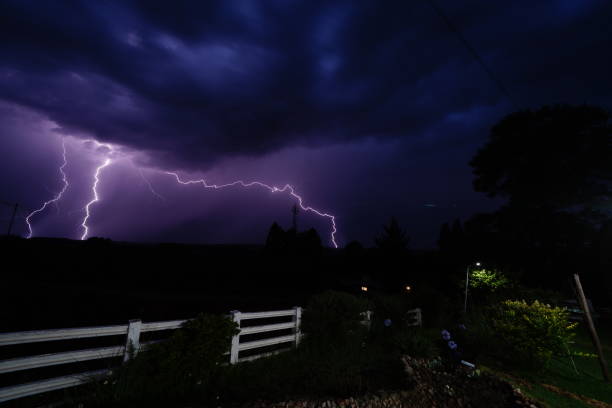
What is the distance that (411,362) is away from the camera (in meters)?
5.21

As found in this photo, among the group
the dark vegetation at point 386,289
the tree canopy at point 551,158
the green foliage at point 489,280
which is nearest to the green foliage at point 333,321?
the dark vegetation at point 386,289

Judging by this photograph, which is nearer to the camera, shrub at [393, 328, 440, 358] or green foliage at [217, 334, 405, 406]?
green foliage at [217, 334, 405, 406]

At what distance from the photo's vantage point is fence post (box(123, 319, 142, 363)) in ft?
14.2

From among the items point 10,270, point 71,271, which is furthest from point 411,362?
point 10,270

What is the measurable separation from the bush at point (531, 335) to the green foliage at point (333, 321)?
3.76m

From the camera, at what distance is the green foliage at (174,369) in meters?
3.83

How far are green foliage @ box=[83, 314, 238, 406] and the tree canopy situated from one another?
29075 mm

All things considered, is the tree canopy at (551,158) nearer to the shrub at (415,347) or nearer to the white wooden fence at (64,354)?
the shrub at (415,347)

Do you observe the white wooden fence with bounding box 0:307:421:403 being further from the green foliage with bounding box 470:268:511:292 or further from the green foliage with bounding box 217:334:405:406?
the green foliage with bounding box 470:268:511:292

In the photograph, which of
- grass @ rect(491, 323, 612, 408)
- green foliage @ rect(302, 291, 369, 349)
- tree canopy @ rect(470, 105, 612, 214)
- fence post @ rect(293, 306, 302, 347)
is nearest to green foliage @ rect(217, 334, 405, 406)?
green foliage @ rect(302, 291, 369, 349)

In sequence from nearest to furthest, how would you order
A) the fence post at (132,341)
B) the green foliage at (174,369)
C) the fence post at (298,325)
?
1. the green foliage at (174,369)
2. the fence post at (132,341)
3. the fence post at (298,325)

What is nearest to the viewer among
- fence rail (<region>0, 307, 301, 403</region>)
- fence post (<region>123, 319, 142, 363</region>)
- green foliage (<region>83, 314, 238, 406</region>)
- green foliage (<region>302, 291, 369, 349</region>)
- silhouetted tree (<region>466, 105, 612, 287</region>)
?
fence rail (<region>0, 307, 301, 403</region>)

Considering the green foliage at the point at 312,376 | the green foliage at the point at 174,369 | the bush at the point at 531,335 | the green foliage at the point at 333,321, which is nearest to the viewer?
the green foliage at the point at 174,369

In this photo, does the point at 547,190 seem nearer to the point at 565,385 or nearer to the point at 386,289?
the point at 386,289
